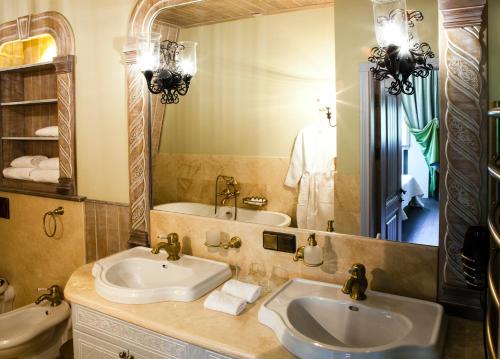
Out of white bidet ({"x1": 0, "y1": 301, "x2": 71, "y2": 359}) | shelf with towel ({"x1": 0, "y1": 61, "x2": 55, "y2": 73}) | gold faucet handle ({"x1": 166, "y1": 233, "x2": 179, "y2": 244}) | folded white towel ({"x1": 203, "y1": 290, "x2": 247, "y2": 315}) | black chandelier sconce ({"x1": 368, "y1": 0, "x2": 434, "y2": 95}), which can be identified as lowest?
white bidet ({"x1": 0, "y1": 301, "x2": 71, "y2": 359})

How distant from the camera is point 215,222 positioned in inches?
77.8

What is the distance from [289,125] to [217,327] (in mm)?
882

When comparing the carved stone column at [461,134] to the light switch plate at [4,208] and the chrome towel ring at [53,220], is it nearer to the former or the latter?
the chrome towel ring at [53,220]

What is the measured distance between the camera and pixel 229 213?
196 centimetres

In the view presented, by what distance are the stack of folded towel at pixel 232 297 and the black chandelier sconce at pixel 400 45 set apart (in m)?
0.92

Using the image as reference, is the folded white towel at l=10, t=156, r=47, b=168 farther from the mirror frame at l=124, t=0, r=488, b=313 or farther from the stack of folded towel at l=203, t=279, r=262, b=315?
the mirror frame at l=124, t=0, r=488, b=313

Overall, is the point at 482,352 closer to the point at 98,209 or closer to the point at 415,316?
the point at 415,316

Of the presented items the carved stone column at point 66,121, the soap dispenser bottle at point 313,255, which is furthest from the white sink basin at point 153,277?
the carved stone column at point 66,121

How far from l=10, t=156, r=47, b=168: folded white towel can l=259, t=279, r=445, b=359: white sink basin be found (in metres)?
2.10

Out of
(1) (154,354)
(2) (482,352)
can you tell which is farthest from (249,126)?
(2) (482,352)

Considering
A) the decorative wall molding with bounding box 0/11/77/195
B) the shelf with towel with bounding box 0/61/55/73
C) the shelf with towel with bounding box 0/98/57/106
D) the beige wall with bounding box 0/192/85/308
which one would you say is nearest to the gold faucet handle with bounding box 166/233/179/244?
the beige wall with bounding box 0/192/85/308

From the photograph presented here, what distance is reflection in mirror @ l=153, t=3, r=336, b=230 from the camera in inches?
66.5

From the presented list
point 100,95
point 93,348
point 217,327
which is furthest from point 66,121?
point 217,327

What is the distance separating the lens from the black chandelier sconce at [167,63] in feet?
6.57
